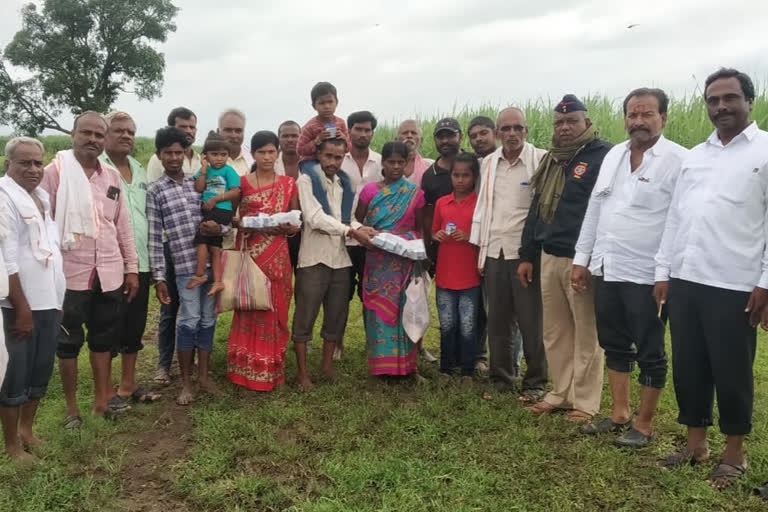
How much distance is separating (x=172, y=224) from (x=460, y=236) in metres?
2.19

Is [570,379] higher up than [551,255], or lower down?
lower down

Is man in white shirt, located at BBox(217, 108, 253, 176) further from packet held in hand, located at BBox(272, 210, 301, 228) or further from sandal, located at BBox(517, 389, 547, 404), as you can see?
sandal, located at BBox(517, 389, 547, 404)

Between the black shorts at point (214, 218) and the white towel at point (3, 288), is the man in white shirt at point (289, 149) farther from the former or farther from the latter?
the white towel at point (3, 288)

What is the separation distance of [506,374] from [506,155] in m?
1.74

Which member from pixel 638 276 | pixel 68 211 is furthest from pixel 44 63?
pixel 638 276

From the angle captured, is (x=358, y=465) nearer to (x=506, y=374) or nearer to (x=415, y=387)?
(x=415, y=387)

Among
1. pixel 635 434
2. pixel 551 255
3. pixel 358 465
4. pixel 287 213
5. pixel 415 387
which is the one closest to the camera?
pixel 358 465

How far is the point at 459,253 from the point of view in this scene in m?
4.77

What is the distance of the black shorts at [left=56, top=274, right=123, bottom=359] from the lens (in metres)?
3.93

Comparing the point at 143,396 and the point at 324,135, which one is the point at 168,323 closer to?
the point at 143,396

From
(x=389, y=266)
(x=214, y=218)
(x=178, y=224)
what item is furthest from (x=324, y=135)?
(x=178, y=224)

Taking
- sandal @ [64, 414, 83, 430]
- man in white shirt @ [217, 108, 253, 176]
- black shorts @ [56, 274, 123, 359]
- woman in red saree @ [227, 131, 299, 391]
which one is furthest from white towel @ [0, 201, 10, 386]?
man in white shirt @ [217, 108, 253, 176]

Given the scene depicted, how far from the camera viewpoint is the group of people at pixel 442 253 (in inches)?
127

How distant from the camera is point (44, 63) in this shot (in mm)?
33969
